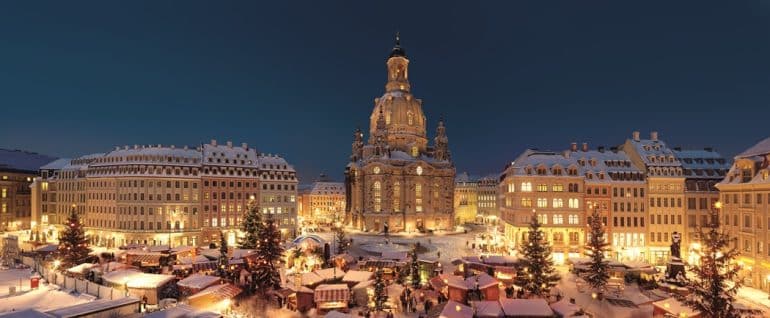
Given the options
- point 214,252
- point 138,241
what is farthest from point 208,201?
point 214,252

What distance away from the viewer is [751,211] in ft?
164

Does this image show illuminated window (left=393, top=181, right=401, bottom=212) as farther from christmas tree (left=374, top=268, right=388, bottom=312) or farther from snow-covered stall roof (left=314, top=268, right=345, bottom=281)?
christmas tree (left=374, top=268, right=388, bottom=312)

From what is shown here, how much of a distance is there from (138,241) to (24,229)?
4214 centimetres

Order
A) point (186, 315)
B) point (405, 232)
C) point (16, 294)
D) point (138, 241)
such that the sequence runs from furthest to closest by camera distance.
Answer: point (405, 232), point (138, 241), point (16, 294), point (186, 315)

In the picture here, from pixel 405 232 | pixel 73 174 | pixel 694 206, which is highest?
pixel 73 174

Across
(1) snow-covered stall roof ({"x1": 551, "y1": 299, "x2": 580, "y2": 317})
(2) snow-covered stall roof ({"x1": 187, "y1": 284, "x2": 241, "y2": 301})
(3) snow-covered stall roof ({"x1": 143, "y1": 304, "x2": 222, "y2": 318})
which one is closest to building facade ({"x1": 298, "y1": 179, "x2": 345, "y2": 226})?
(2) snow-covered stall roof ({"x1": 187, "y1": 284, "x2": 241, "y2": 301})

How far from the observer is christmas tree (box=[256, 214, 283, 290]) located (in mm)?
46531

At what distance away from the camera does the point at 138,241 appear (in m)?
73.2

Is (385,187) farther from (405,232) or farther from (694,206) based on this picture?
(694,206)

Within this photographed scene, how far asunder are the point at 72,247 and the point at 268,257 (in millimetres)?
24733

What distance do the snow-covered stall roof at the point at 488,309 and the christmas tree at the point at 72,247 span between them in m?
45.7

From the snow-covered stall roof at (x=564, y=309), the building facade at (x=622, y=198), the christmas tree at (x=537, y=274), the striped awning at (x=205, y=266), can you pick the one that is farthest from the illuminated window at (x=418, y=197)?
the snow-covered stall roof at (x=564, y=309)

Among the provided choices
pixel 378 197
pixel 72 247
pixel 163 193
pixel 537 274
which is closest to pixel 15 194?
pixel 163 193

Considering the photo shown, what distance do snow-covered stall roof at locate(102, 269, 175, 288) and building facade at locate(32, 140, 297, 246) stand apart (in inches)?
1243
